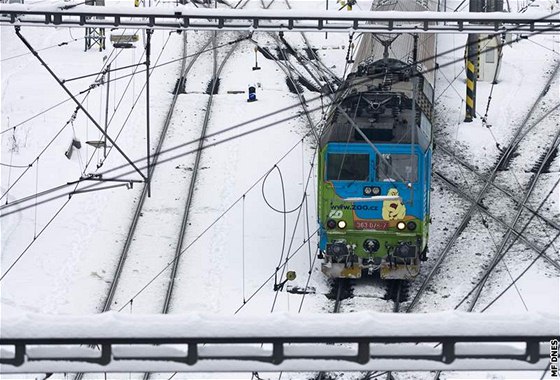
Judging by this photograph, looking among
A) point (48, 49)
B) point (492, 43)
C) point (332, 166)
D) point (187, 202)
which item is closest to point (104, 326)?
point (332, 166)

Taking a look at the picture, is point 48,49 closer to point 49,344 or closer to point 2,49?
point 2,49

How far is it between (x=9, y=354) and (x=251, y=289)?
40.2ft

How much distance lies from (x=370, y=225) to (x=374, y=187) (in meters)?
0.63

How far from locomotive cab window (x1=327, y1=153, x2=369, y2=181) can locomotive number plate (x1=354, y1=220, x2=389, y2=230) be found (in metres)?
0.71

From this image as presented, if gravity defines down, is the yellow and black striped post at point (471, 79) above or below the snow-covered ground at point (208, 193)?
above

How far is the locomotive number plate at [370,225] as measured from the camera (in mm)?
24109

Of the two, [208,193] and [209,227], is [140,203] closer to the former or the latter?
[208,193]

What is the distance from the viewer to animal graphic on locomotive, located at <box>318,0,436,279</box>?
24.0m

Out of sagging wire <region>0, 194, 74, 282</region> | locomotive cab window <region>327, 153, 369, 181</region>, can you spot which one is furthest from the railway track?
locomotive cab window <region>327, 153, 369, 181</region>

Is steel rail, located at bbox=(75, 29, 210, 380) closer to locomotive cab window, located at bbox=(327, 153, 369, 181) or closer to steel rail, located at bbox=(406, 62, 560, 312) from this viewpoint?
locomotive cab window, located at bbox=(327, 153, 369, 181)

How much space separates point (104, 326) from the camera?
12.2 metres

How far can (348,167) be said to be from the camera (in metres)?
24.1

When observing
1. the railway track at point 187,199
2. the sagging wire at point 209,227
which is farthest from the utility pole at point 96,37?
the sagging wire at point 209,227

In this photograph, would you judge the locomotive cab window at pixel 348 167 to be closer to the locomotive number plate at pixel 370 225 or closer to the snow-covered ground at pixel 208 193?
the locomotive number plate at pixel 370 225
